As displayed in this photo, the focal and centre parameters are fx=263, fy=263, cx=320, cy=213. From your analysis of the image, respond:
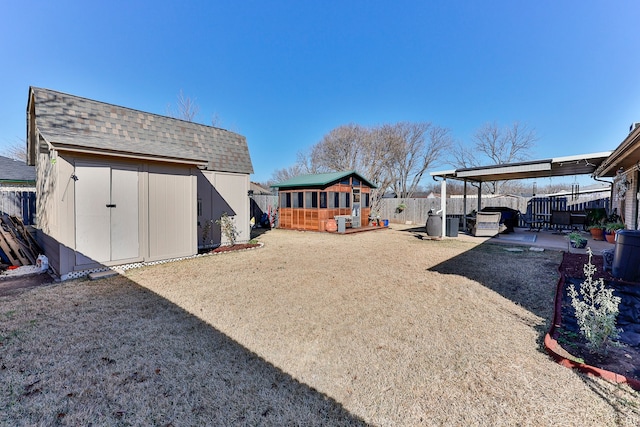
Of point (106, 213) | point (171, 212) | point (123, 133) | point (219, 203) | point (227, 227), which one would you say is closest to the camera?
point (106, 213)

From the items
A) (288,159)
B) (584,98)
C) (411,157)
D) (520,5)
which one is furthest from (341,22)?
(288,159)

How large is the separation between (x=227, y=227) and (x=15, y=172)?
412 inches

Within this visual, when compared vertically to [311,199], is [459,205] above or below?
below

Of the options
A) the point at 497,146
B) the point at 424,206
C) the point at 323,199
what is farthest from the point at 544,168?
the point at 497,146

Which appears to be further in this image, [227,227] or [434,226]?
[434,226]

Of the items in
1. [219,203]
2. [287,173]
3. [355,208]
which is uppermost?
[287,173]

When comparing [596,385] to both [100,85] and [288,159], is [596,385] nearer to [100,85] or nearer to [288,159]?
[100,85]

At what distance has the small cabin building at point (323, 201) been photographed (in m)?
12.6

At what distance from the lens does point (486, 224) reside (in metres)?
10.4

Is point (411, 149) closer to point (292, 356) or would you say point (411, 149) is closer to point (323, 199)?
point (323, 199)

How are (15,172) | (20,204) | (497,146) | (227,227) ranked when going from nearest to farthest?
(227,227)
(20,204)
(15,172)
(497,146)

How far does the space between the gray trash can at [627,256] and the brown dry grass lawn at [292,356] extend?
2.99 ft

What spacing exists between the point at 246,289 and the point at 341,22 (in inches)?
464

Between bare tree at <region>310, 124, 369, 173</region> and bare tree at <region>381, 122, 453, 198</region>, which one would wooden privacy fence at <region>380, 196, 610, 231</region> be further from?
bare tree at <region>381, 122, 453, 198</region>
